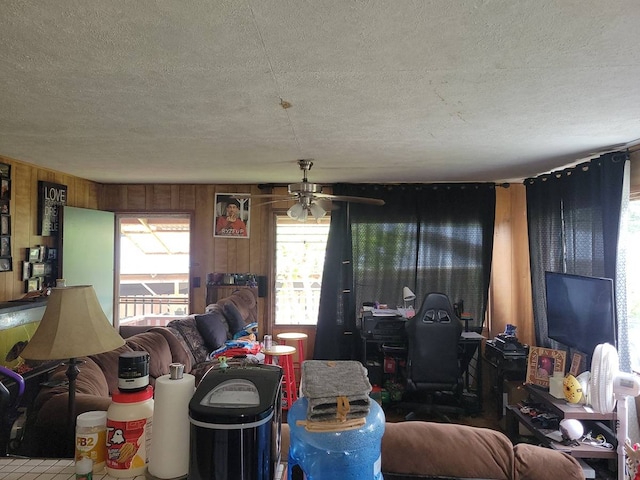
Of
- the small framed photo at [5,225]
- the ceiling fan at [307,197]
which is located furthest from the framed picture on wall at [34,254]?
the ceiling fan at [307,197]

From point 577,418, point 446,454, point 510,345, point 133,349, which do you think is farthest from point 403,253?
point 446,454

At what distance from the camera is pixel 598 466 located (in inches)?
124

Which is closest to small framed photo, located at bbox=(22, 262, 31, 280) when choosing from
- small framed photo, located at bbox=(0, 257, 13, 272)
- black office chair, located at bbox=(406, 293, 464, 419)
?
small framed photo, located at bbox=(0, 257, 13, 272)

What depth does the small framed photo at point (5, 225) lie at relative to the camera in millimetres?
3549

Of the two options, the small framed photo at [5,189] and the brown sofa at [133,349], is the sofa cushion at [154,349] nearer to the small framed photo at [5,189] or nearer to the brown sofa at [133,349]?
the brown sofa at [133,349]

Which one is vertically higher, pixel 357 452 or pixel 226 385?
pixel 226 385

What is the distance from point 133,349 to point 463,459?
2205 millimetres

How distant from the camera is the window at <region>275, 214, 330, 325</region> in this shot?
17.2 feet

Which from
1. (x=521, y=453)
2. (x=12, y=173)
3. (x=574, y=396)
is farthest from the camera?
(x=12, y=173)

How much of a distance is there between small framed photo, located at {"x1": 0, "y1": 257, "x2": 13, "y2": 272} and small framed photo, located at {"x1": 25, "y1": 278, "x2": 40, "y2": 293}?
0.26m

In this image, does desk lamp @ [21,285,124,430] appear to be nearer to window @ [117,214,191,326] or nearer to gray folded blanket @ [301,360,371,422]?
gray folded blanket @ [301,360,371,422]

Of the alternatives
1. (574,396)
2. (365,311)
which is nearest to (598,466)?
(574,396)

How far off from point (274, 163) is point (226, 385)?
9.52 ft

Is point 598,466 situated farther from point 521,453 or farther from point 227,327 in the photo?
point 227,327
